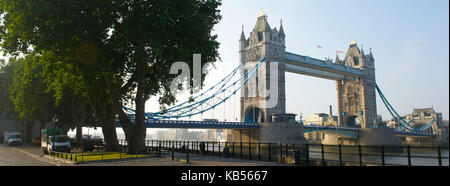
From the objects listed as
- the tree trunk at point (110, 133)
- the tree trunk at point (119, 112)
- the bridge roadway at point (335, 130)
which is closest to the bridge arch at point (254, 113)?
the bridge roadway at point (335, 130)

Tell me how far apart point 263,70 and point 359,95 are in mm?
42769

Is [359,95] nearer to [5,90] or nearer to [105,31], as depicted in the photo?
[5,90]

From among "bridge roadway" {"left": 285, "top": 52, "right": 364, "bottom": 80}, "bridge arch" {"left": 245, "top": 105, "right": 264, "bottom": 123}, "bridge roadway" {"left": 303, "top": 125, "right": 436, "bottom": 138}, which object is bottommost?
"bridge roadway" {"left": 303, "top": 125, "right": 436, "bottom": 138}

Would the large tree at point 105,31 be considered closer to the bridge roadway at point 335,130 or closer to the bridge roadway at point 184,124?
the bridge roadway at point 184,124

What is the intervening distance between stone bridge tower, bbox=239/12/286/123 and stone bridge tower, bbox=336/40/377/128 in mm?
36510

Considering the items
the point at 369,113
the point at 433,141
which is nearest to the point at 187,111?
the point at 369,113

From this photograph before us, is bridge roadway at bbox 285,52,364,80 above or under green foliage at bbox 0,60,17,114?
above

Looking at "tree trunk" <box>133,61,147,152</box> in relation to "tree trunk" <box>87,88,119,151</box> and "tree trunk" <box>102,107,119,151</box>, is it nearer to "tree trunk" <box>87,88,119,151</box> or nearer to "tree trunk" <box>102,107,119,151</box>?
"tree trunk" <box>87,88,119,151</box>

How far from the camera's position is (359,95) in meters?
109

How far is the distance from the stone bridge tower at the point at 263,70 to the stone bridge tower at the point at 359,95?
3651 centimetres

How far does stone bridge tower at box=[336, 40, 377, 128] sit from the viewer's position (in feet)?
351

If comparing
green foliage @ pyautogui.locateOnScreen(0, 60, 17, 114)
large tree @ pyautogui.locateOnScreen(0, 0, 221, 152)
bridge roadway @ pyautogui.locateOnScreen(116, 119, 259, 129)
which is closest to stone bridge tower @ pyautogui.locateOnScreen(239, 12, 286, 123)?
bridge roadway @ pyautogui.locateOnScreen(116, 119, 259, 129)

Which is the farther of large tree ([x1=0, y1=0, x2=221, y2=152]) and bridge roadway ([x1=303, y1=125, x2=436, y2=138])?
bridge roadway ([x1=303, y1=125, x2=436, y2=138])

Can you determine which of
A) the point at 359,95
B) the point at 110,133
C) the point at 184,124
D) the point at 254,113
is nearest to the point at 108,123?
the point at 110,133
